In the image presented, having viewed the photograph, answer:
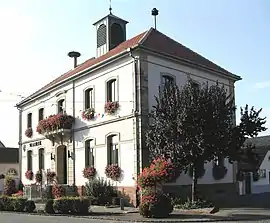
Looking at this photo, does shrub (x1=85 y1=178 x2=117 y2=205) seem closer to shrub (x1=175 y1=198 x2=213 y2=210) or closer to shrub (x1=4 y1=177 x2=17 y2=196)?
shrub (x1=175 y1=198 x2=213 y2=210)

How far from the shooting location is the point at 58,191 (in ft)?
86.8

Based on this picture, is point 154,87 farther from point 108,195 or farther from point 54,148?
point 54,148

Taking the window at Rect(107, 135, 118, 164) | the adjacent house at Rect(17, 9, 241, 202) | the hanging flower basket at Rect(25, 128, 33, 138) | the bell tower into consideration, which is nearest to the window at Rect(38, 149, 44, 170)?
the adjacent house at Rect(17, 9, 241, 202)

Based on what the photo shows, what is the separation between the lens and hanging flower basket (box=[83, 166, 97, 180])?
24.6 meters

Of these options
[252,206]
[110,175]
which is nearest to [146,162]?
[110,175]

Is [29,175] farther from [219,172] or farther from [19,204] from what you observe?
[219,172]

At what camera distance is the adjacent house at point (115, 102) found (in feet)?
72.2

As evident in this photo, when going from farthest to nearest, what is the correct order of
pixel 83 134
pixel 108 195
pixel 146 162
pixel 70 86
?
pixel 70 86 < pixel 83 134 < pixel 108 195 < pixel 146 162

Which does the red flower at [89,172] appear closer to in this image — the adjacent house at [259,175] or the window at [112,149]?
the window at [112,149]

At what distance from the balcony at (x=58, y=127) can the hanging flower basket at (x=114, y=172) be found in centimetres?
493

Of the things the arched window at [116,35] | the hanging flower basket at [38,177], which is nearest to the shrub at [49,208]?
the hanging flower basket at [38,177]

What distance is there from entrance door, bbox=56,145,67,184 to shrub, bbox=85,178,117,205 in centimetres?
535

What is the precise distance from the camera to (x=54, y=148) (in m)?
28.9

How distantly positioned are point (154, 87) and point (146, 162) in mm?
3978
